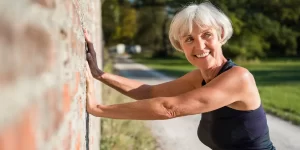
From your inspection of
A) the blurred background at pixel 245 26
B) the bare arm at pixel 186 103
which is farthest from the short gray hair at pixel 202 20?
the blurred background at pixel 245 26

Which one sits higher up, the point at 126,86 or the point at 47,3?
the point at 47,3

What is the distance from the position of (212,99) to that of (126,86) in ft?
3.83

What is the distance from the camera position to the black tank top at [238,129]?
9.45ft

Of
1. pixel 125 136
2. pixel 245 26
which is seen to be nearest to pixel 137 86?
pixel 125 136

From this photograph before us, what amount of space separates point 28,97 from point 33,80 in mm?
55

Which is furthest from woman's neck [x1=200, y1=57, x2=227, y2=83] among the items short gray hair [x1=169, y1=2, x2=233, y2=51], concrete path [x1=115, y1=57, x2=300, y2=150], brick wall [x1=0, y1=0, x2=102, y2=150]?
concrete path [x1=115, y1=57, x2=300, y2=150]

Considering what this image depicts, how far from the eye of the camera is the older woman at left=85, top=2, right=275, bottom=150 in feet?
7.98

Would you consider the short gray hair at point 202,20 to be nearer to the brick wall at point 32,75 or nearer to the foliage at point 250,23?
the brick wall at point 32,75

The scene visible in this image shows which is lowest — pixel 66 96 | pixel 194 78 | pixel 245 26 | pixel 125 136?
pixel 245 26

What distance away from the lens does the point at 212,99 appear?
2510 millimetres

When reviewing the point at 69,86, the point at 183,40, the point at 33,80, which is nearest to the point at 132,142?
the point at 183,40

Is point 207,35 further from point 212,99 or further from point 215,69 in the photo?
point 212,99

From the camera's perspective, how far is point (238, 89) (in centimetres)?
271

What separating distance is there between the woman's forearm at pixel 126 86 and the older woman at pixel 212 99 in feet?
0.04
